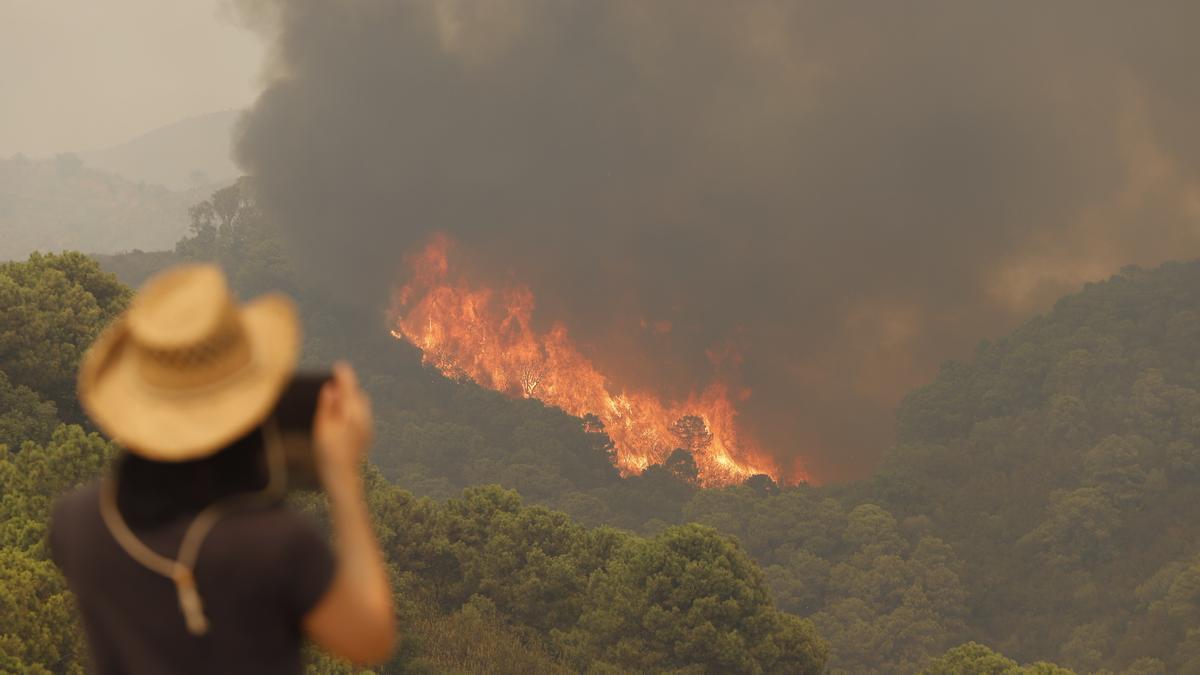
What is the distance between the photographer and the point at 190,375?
221 cm

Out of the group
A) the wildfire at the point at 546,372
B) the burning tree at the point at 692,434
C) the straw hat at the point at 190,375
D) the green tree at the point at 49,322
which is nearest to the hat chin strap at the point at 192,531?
the straw hat at the point at 190,375

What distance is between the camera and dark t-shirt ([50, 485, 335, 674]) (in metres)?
2.13

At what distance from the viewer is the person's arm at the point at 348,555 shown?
2.19 metres

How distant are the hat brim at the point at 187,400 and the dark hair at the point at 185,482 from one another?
0.04 meters

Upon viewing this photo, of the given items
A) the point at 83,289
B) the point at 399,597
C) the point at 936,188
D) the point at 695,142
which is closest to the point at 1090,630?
the point at 399,597

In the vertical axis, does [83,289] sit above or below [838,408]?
below

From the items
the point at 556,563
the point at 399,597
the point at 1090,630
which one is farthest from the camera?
the point at 1090,630

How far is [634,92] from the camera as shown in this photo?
4461 inches

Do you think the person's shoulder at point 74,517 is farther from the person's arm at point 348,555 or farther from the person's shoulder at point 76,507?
the person's arm at point 348,555

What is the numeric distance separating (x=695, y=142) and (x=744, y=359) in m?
25.8

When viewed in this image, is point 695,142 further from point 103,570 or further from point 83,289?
point 103,570

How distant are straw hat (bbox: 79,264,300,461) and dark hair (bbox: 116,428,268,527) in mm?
50

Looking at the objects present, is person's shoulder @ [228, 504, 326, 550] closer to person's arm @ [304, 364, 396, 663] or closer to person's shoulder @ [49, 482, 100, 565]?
person's arm @ [304, 364, 396, 663]

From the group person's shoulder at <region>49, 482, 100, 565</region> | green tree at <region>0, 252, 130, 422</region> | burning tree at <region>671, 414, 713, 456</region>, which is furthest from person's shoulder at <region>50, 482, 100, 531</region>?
burning tree at <region>671, 414, 713, 456</region>
